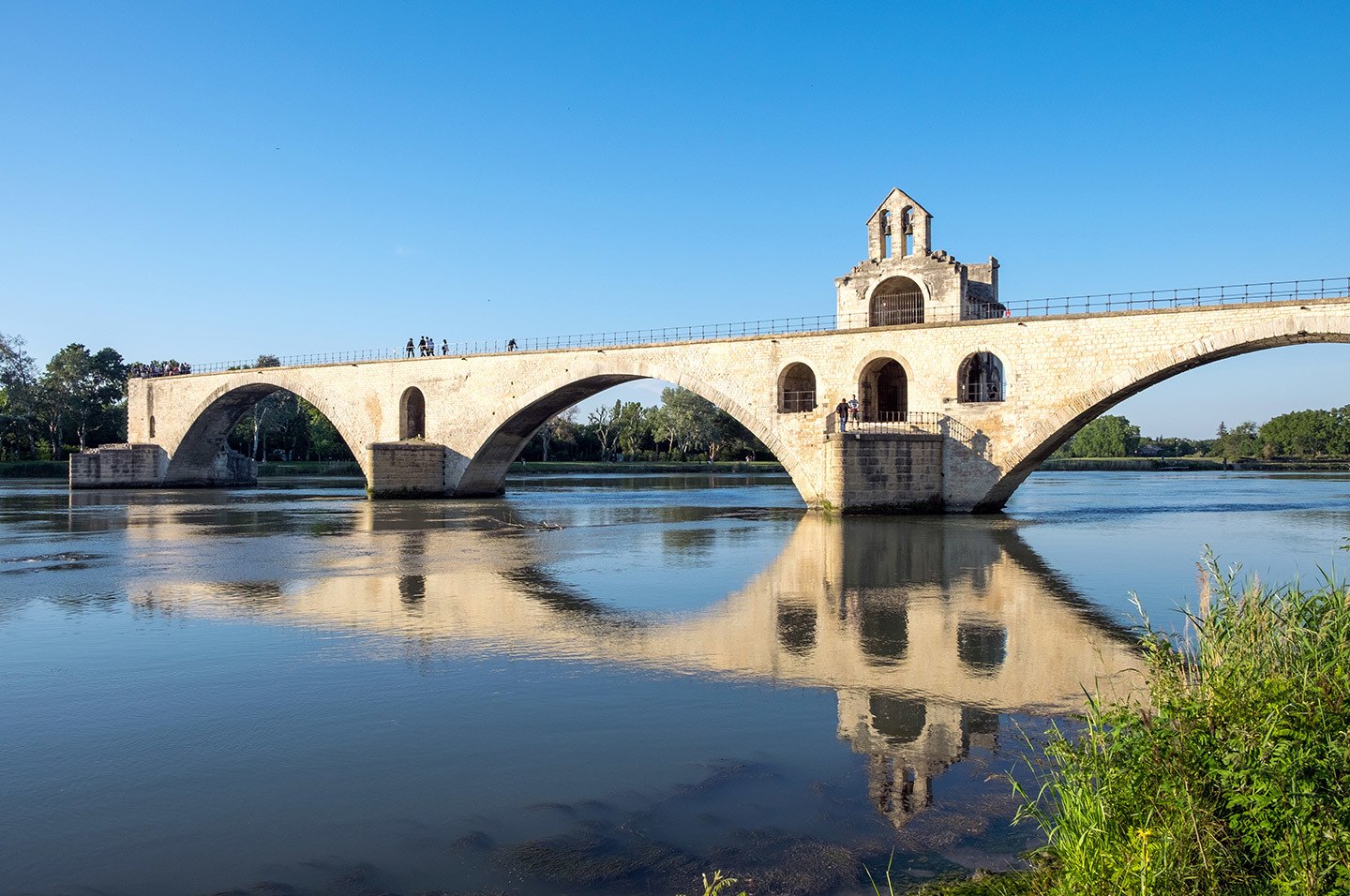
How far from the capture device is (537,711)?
25.1 ft

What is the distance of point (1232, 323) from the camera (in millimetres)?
25078

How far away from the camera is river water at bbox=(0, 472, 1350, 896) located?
16.5 feet

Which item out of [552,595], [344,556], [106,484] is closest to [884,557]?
[552,595]

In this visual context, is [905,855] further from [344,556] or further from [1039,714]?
[344,556]

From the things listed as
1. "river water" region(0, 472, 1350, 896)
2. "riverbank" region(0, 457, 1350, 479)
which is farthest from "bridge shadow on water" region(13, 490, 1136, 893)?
"riverbank" region(0, 457, 1350, 479)

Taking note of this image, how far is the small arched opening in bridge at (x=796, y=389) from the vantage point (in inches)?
1363

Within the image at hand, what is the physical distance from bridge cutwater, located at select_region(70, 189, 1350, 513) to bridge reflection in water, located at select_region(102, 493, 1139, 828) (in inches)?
379

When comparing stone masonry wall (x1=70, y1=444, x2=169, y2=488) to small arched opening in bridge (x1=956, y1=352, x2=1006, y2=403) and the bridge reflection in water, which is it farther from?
small arched opening in bridge (x1=956, y1=352, x2=1006, y2=403)

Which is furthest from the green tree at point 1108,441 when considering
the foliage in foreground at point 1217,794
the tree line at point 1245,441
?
the foliage in foreground at point 1217,794

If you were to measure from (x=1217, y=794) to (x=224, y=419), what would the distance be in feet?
195

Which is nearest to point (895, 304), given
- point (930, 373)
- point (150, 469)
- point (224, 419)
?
point (930, 373)

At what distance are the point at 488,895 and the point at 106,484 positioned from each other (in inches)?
2278

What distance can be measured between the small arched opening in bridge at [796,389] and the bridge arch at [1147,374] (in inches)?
297

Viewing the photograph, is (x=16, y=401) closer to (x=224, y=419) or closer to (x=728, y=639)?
(x=224, y=419)
